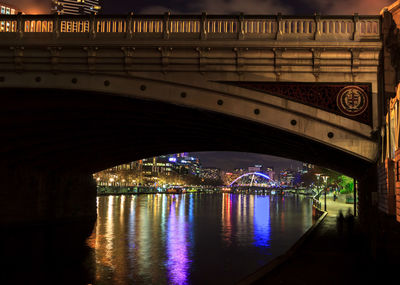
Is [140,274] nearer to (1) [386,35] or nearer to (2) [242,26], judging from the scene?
(2) [242,26]

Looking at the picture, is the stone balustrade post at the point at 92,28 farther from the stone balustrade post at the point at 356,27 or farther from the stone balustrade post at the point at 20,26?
the stone balustrade post at the point at 356,27

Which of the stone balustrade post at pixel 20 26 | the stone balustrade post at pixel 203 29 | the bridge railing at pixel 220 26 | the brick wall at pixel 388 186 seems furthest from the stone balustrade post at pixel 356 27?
the stone balustrade post at pixel 20 26

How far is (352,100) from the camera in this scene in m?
20.0

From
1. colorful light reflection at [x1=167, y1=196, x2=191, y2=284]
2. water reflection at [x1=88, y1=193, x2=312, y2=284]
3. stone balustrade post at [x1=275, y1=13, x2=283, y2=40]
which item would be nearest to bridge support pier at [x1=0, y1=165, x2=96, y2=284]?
water reflection at [x1=88, y1=193, x2=312, y2=284]

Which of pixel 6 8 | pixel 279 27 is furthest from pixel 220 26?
pixel 6 8

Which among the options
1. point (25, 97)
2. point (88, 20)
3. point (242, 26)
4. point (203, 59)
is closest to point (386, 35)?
point (242, 26)

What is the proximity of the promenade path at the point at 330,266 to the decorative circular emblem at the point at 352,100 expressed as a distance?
660cm

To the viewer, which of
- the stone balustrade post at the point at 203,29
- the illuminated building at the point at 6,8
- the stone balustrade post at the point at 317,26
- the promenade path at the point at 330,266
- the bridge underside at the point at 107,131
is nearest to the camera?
the promenade path at the point at 330,266

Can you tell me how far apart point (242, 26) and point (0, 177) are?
81.0ft

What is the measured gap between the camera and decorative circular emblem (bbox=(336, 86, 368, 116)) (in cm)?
1967

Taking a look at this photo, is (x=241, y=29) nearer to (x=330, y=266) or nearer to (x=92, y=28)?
(x=92, y=28)

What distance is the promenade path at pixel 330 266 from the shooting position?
15.0 meters

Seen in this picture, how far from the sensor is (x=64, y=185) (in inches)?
1690

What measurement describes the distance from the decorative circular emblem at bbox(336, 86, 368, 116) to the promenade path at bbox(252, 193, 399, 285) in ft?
21.7
